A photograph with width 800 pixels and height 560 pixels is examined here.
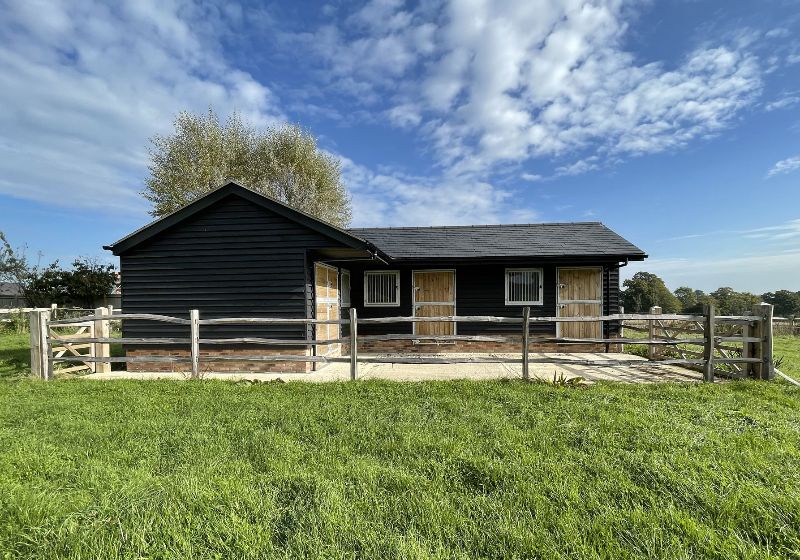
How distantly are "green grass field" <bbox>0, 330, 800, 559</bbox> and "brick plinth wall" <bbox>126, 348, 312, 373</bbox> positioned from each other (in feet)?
10.3

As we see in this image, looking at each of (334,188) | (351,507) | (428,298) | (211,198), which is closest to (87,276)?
(334,188)

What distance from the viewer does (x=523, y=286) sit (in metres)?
11.4

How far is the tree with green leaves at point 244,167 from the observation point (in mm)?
22969

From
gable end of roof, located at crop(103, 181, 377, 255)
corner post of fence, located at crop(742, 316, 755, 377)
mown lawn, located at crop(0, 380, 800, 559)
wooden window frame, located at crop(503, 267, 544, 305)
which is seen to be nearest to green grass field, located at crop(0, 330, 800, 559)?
mown lawn, located at crop(0, 380, 800, 559)

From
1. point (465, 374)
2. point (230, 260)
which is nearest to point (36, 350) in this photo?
point (230, 260)

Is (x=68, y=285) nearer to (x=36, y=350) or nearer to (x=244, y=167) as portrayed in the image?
(x=244, y=167)

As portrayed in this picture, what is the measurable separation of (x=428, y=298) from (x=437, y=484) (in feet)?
28.9

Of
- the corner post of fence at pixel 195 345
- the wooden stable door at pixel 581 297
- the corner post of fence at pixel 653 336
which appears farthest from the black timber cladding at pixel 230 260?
the corner post of fence at pixel 653 336

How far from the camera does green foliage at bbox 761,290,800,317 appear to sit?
4006 centimetres

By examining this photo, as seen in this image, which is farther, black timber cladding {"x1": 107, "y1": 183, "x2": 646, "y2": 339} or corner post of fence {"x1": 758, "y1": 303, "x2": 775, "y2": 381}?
black timber cladding {"x1": 107, "y1": 183, "x2": 646, "y2": 339}

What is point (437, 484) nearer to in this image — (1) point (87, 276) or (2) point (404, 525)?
(2) point (404, 525)

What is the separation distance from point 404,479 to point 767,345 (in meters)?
7.40

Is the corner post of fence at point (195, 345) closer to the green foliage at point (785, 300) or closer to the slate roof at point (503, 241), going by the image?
the slate roof at point (503, 241)

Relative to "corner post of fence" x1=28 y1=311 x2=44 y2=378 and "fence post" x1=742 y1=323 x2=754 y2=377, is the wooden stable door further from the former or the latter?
"corner post of fence" x1=28 y1=311 x2=44 y2=378
